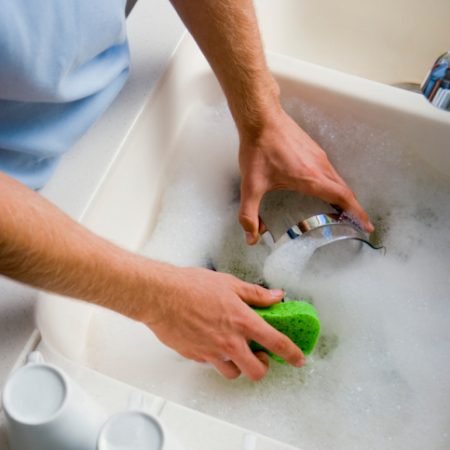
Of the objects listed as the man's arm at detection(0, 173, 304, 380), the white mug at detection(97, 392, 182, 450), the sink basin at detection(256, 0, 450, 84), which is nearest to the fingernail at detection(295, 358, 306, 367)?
the man's arm at detection(0, 173, 304, 380)

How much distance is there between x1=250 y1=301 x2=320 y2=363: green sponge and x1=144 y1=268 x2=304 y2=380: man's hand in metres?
0.02

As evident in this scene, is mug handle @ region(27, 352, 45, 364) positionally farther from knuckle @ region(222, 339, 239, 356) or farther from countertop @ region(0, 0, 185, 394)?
knuckle @ region(222, 339, 239, 356)

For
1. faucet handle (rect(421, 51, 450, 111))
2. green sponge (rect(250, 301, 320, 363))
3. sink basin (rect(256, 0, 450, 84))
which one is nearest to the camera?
faucet handle (rect(421, 51, 450, 111))

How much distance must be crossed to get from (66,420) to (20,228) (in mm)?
176

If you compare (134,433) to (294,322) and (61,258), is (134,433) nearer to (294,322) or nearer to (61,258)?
(61,258)

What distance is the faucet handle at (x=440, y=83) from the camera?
2.21ft

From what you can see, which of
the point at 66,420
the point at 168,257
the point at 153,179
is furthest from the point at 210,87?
the point at 66,420

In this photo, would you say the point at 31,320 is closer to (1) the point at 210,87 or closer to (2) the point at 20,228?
(2) the point at 20,228

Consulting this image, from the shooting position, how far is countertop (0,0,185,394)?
0.72 meters

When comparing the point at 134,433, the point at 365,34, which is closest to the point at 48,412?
the point at 134,433

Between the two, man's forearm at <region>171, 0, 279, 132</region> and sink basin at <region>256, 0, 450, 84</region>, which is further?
sink basin at <region>256, 0, 450, 84</region>

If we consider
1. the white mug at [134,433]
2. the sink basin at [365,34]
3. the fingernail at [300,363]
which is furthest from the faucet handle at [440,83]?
the sink basin at [365,34]

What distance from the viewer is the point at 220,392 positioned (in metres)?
0.82

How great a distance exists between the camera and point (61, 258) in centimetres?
61
